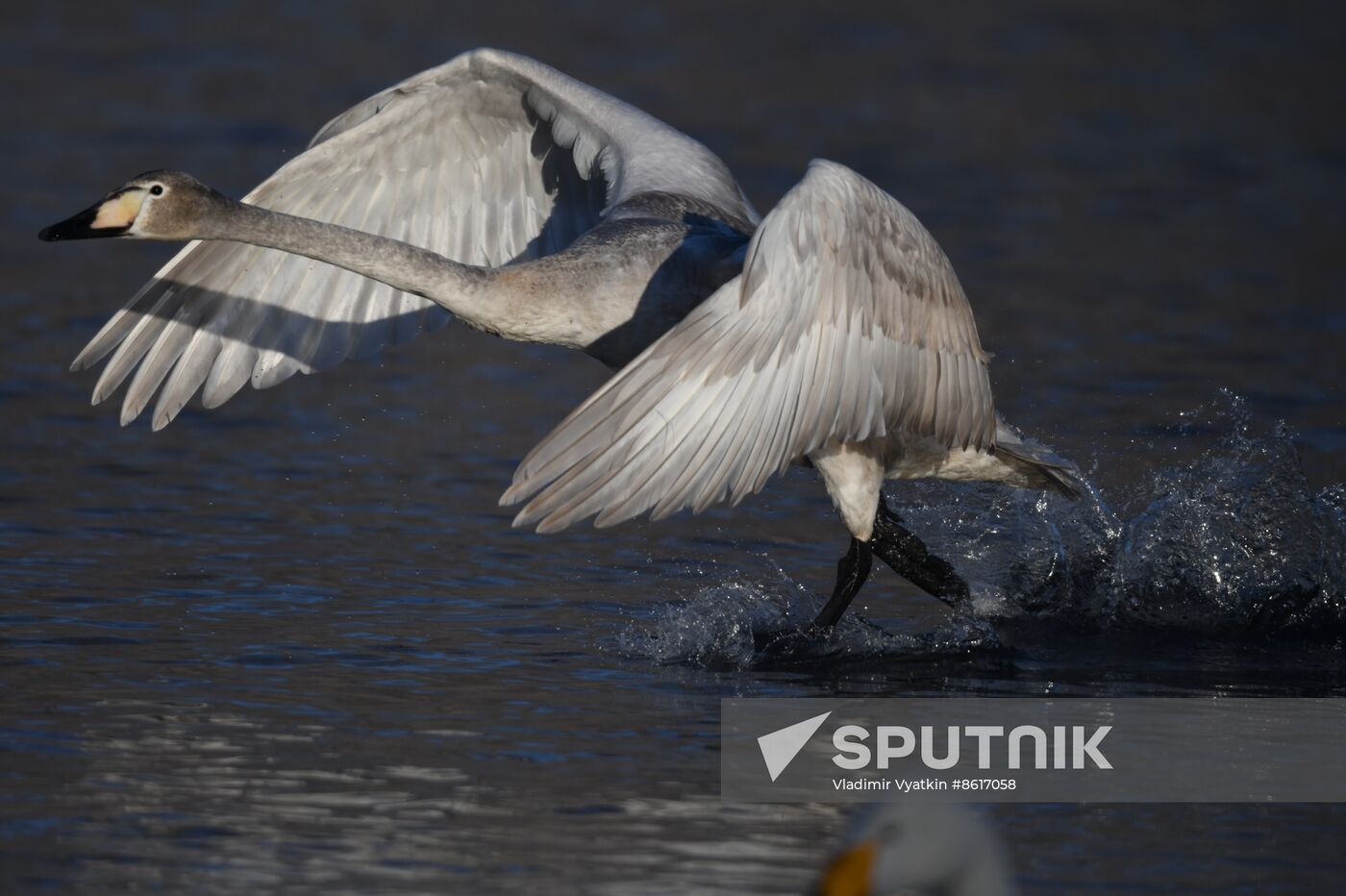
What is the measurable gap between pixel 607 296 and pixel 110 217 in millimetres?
1715

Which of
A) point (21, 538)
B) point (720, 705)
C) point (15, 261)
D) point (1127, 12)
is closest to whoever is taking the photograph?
point (720, 705)

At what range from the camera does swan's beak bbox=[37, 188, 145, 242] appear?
725 centimetres

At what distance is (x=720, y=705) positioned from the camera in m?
7.44

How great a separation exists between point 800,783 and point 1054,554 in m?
2.80

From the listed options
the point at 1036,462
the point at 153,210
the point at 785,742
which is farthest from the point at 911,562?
the point at 153,210

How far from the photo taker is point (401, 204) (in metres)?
9.42

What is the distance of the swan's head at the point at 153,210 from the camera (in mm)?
7344

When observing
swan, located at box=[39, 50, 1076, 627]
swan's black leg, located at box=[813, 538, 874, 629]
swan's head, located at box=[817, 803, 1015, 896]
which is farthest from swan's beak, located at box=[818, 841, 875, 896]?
swan's black leg, located at box=[813, 538, 874, 629]

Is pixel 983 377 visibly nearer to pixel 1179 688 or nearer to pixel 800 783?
pixel 1179 688

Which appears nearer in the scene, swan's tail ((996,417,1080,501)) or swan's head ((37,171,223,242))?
swan's head ((37,171,223,242))

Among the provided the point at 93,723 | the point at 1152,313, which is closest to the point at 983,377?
the point at 93,723

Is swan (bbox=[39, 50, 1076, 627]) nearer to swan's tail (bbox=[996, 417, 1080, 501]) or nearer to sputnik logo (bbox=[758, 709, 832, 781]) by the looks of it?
swan's tail (bbox=[996, 417, 1080, 501])

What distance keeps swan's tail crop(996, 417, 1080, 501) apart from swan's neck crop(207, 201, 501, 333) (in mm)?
2252

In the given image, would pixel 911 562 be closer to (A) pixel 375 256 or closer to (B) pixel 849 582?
(B) pixel 849 582
